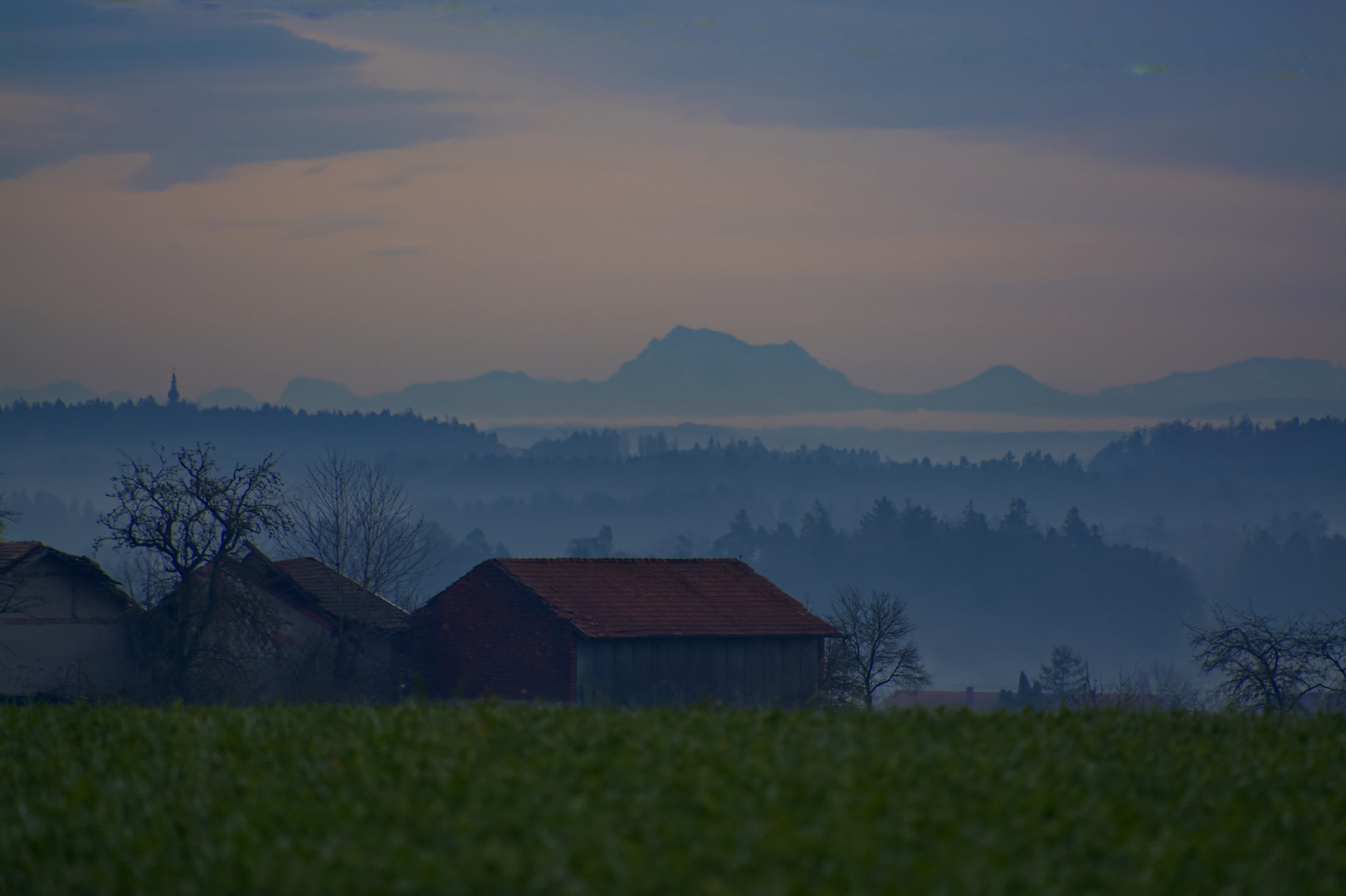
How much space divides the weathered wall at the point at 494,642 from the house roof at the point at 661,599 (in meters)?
0.70

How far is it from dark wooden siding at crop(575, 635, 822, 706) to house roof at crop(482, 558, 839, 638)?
0.44 m

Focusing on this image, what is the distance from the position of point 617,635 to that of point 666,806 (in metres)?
35.1

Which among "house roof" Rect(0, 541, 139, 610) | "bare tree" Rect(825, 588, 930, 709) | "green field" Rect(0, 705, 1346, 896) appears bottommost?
"bare tree" Rect(825, 588, 930, 709)

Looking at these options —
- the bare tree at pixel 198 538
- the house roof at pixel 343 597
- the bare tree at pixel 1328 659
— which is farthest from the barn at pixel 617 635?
the bare tree at pixel 1328 659

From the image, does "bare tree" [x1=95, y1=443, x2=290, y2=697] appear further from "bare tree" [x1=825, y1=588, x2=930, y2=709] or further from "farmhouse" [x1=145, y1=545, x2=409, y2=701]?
"bare tree" [x1=825, y1=588, x2=930, y2=709]

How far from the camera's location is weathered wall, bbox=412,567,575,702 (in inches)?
1679

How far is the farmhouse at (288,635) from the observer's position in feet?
132

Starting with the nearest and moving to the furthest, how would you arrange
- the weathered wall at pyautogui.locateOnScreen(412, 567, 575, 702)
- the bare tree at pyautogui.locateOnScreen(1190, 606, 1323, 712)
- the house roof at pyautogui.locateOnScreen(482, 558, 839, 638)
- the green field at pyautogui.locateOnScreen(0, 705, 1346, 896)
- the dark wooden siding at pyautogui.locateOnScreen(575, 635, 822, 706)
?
the green field at pyautogui.locateOnScreen(0, 705, 1346, 896) < the bare tree at pyautogui.locateOnScreen(1190, 606, 1323, 712) < the dark wooden siding at pyautogui.locateOnScreen(575, 635, 822, 706) < the weathered wall at pyautogui.locateOnScreen(412, 567, 575, 702) < the house roof at pyautogui.locateOnScreen(482, 558, 839, 638)

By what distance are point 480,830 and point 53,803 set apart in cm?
301

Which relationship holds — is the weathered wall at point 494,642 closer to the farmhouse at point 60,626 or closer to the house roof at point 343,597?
the house roof at point 343,597

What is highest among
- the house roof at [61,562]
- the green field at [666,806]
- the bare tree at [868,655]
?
the house roof at [61,562]

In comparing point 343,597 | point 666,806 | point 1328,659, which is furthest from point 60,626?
point 1328,659

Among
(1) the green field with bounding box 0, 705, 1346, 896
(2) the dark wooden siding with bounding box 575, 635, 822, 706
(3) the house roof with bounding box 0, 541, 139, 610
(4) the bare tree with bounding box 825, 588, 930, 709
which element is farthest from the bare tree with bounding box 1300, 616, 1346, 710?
(3) the house roof with bounding box 0, 541, 139, 610

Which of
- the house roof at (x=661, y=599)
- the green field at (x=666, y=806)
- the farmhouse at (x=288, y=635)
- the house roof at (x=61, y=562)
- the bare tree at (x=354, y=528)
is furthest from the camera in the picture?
the bare tree at (x=354, y=528)
